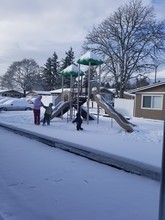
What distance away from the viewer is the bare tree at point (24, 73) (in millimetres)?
82188

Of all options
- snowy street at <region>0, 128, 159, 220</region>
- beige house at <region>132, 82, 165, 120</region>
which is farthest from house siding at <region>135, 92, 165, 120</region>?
snowy street at <region>0, 128, 159, 220</region>

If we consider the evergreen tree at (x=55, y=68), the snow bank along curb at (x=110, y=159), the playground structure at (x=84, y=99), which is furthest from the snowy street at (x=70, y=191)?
the evergreen tree at (x=55, y=68)

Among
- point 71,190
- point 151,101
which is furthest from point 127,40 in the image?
point 71,190

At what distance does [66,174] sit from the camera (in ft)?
20.3

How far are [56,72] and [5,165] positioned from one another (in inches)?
2941

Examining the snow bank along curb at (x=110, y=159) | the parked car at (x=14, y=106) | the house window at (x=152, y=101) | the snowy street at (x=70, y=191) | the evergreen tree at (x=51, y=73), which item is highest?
the evergreen tree at (x=51, y=73)

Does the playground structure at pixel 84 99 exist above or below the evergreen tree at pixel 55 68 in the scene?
below

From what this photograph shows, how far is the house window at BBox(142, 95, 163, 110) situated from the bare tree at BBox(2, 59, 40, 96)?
60.2 meters

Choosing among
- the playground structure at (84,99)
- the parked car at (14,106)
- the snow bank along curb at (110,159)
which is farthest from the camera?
the parked car at (14,106)

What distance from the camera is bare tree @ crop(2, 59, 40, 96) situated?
82188 mm

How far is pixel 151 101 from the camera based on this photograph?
81.7 feet

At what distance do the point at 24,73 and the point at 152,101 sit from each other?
63.0m

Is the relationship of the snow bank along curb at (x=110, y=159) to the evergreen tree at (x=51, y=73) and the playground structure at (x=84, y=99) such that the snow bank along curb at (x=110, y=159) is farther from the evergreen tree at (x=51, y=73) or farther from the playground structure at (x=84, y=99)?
the evergreen tree at (x=51, y=73)

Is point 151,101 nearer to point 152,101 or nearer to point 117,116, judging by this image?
point 152,101
